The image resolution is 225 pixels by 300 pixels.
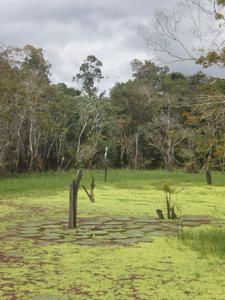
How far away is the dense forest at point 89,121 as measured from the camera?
20.3m

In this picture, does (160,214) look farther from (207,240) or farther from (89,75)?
(89,75)

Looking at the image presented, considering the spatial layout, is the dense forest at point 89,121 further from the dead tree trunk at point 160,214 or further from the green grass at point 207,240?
the green grass at point 207,240

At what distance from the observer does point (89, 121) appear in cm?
2477

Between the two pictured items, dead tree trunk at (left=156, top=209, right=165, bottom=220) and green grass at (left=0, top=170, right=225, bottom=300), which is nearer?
green grass at (left=0, top=170, right=225, bottom=300)

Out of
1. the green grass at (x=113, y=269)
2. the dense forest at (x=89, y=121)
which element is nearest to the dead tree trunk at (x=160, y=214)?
the green grass at (x=113, y=269)

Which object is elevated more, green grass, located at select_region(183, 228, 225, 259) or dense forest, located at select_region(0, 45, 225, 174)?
dense forest, located at select_region(0, 45, 225, 174)

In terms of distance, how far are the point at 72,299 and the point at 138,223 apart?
3.72m

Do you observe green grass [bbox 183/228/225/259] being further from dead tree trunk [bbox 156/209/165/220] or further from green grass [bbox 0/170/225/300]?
dead tree trunk [bbox 156/209/165/220]

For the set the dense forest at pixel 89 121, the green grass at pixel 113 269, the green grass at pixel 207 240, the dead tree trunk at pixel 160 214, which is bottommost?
the green grass at pixel 113 269

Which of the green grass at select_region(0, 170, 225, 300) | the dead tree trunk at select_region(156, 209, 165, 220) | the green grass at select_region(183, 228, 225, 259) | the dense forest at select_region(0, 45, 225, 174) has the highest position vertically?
the dense forest at select_region(0, 45, 225, 174)

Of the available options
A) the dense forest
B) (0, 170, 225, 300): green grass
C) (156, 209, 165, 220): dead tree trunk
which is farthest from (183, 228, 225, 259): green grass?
the dense forest

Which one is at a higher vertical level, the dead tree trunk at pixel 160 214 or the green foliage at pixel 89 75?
the green foliage at pixel 89 75

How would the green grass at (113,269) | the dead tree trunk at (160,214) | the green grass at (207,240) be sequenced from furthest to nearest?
the dead tree trunk at (160,214), the green grass at (207,240), the green grass at (113,269)

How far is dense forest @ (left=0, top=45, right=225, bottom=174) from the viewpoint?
66.5 feet
